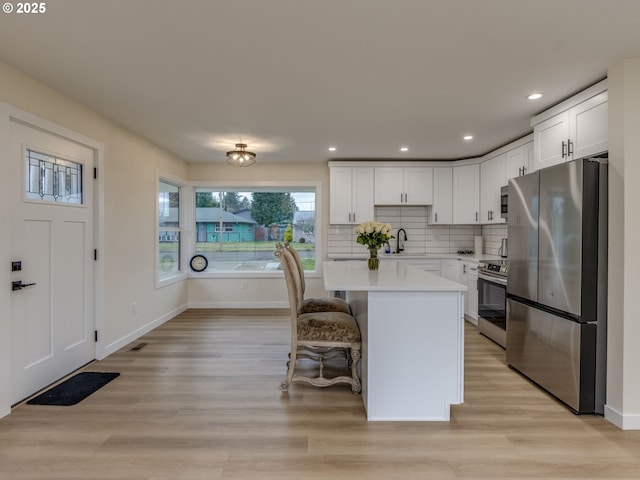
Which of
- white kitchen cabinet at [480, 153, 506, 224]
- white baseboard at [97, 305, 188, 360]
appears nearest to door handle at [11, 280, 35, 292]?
white baseboard at [97, 305, 188, 360]

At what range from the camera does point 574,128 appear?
9.45 feet

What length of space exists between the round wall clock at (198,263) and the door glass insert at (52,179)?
105 inches

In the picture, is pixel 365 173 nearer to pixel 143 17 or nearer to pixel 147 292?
pixel 147 292

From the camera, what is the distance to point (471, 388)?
2.92 metres

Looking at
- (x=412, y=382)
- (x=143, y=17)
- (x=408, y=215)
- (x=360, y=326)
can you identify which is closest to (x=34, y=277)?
(x=143, y=17)

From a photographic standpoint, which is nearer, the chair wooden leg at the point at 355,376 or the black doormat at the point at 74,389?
the black doormat at the point at 74,389

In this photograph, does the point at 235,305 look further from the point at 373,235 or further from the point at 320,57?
the point at 320,57

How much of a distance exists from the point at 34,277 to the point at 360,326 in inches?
98.3

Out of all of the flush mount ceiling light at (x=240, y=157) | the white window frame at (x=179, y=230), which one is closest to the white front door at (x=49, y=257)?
the white window frame at (x=179, y=230)

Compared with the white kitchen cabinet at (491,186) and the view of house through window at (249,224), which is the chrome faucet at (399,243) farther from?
the view of house through window at (249,224)

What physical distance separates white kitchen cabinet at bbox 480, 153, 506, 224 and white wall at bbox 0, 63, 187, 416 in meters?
4.43

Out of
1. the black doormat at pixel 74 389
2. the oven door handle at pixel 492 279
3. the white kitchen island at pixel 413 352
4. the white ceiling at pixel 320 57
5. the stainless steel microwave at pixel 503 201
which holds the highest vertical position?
the white ceiling at pixel 320 57

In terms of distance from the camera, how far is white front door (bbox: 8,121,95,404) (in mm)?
2615

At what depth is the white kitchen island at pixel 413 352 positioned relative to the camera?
7.79 ft
